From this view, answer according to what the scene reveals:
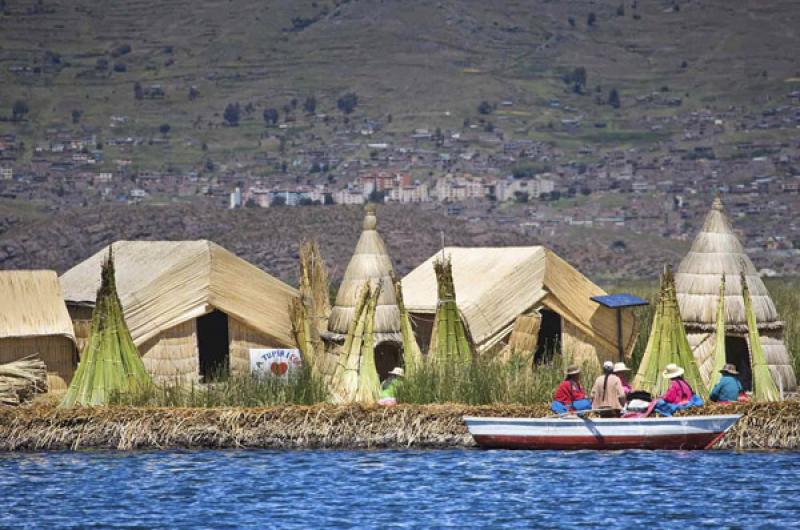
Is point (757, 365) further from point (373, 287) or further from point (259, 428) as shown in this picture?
point (259, 428)

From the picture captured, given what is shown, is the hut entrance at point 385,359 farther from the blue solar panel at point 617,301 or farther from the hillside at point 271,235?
the hillside at point 271,235

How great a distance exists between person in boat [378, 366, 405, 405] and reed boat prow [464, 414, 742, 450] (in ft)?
4.86

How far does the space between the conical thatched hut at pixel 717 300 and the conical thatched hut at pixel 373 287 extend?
402 cm

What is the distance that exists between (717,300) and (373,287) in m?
4.74

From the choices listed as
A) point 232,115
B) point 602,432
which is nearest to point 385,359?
point 602,432

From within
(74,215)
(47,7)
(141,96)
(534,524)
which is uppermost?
(47,7)

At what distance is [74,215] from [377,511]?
5721 cm

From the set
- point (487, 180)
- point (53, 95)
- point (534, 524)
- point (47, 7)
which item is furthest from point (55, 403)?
point (47, 7)

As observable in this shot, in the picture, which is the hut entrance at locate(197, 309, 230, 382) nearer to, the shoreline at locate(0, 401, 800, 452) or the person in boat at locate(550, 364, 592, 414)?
the shoreline at locate(0, 401, 800, 452)

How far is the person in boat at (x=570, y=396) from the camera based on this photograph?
23080 mm

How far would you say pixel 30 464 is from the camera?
23266 millimetres

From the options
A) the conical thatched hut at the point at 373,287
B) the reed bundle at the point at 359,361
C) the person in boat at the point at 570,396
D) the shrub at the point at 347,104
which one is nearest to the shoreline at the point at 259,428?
the person in boat at the point at 570,396

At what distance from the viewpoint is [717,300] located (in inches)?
1089

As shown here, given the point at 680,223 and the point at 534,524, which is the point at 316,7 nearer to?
the point at 680,223
